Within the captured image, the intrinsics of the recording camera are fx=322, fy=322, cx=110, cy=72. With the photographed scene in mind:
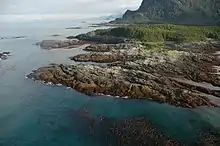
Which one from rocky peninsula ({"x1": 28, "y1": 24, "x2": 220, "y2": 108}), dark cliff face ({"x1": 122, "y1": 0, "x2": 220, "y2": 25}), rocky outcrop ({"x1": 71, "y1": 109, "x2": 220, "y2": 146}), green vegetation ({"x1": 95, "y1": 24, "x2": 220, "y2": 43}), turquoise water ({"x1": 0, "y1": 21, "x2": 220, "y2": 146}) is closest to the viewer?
rocky outcrop ({"x1": 71, "y1": 109, "x2": 220, "y2": 146})

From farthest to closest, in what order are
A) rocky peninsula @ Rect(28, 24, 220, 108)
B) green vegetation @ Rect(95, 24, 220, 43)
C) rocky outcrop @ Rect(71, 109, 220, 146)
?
green vegetation @ Rect(95, 24, 220, 43) → rocky peninsula @ Rect(28, 24, 220, 108) → rocky outcrop @ Rect(71, 109, 220, 146)

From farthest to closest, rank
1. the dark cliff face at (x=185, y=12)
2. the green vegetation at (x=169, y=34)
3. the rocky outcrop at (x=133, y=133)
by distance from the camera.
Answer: the dark cliff face at (x=185, y=12)
the green vegetation at (x=169, y=34)
the rocky outcrop at (x=133, y=133)

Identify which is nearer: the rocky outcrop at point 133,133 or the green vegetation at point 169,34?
the rocky outcrop at point 133,133

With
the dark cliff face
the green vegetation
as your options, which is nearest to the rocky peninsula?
the green vegetation

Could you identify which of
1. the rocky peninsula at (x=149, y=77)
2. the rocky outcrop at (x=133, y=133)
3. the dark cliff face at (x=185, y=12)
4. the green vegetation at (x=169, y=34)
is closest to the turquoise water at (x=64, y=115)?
the rocky outcrop at (x=133, y=133)

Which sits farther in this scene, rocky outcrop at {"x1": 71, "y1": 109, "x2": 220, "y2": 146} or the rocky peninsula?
the rocky peninsula

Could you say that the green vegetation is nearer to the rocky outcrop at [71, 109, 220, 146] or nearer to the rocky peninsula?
the rocky peninsula

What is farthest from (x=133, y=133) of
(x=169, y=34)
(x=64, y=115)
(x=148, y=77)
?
(x=169, y=34)

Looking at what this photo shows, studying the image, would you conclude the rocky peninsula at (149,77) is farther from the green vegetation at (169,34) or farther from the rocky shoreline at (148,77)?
the green vegetation at (169,34)
